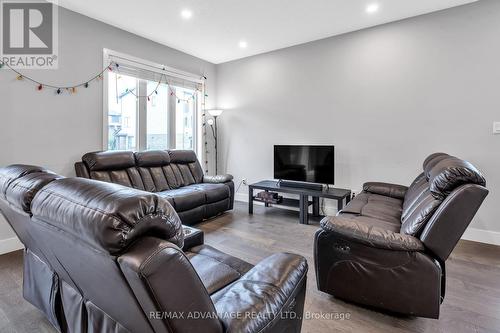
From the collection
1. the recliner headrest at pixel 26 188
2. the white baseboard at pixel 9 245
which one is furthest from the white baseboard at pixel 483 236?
the white baseboard at pixel 9 245

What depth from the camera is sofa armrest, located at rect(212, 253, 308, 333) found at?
93 cm

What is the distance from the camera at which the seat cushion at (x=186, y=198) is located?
3.34 meters

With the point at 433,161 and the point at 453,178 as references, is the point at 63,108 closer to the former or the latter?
the point at 453,178

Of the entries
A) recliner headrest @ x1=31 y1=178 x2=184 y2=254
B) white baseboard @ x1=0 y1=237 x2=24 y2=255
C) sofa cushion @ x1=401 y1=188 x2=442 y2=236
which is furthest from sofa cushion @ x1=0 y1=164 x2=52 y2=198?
sofa cushion @ x1=401 y1=188 x2=442 y2=236

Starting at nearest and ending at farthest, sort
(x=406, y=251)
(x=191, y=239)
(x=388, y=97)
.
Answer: (x=406, y=251) < (x=191, y=239) < (x=388, y=97)

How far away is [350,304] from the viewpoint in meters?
1.97

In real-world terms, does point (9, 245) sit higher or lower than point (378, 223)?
lower

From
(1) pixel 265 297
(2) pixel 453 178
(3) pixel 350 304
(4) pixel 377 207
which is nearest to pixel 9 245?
(1) pixel 265 297

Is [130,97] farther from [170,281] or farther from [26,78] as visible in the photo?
[170,281]

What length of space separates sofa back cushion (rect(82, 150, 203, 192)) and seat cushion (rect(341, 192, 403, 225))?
8.37 ft

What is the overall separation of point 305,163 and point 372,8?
2.10 m

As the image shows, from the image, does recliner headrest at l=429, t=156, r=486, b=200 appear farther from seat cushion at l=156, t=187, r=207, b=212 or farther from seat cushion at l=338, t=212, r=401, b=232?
seat cushion at l=156, t=187, r=207, b=212

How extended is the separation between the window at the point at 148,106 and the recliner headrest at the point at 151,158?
13.8 inches

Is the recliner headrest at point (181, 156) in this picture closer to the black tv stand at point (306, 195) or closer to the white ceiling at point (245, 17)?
the black tv stand at point (306, 195)
